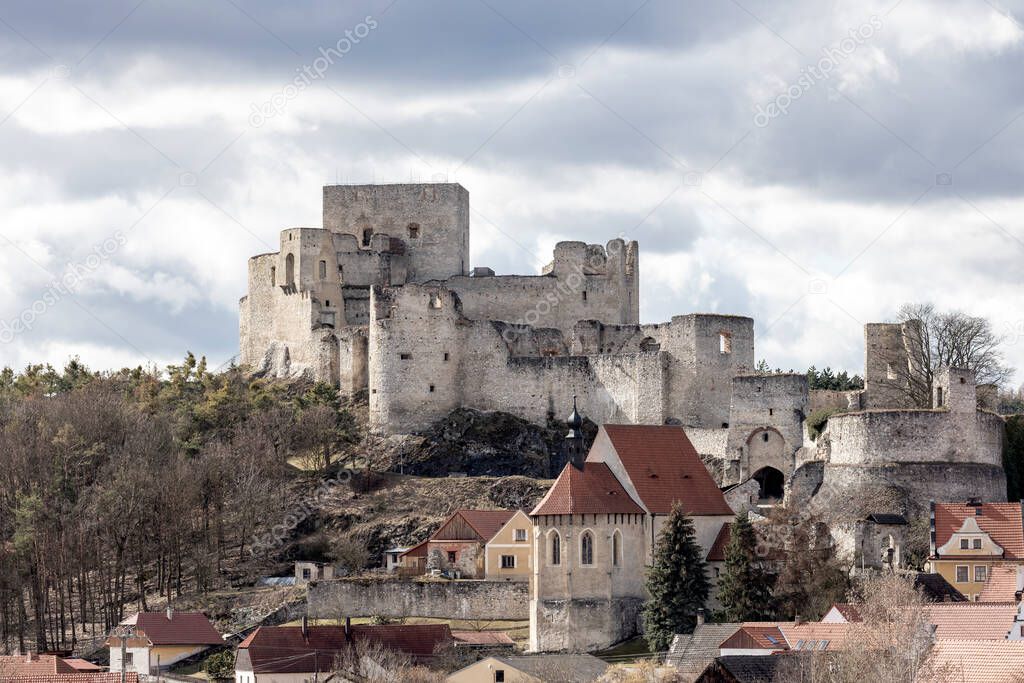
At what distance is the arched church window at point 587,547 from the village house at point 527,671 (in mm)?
6618

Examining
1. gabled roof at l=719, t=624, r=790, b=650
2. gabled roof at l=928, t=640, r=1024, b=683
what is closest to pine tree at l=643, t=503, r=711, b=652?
gabled roof at l=719, t=624, r=790, b=650

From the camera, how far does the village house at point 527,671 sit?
68.8 metres

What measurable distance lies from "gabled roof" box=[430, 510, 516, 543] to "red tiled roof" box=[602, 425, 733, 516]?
7147 mm

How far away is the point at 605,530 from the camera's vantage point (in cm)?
7788

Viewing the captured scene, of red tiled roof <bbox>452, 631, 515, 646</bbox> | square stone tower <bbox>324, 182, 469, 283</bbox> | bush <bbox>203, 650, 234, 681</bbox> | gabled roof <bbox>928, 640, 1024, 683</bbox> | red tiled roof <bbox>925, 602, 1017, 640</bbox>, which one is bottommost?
bush <bbox>203, 650, 234, 681</bbox>

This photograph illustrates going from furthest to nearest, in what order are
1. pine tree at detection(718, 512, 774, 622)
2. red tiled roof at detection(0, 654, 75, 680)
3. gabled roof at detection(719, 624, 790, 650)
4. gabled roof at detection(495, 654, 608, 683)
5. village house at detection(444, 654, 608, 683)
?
pine tree at detection(718, 512, 774, 622)
red tiled roof at detection(0, 654, 75, 680)
gabled roof at detection(495, 654, 608, 683)
village house at detection(444, 654, 608, 683)
gabled roof at detection(719, 624, 790, 650)

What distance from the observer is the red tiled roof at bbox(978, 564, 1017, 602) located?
2785 inches

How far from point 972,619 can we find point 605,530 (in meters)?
16.7

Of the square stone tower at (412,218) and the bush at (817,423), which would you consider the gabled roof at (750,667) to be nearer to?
the bush at (817,423)

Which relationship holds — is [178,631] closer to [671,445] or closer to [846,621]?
[671,445]

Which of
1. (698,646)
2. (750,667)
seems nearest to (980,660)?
(750,667)

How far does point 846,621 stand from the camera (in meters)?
67.8

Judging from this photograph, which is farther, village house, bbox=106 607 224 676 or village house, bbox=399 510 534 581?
village house, bbox=399 510 534 581

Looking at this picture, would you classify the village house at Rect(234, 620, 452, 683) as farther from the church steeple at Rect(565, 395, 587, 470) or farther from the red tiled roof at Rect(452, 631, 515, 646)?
the church steeple at Rect(565, 395, 587, 470)
